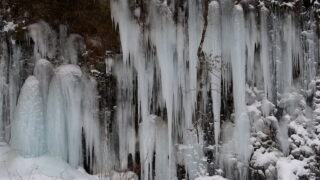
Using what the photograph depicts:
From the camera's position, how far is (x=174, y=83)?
10172 mm

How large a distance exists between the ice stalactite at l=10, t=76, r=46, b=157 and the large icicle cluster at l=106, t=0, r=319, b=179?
155 cm

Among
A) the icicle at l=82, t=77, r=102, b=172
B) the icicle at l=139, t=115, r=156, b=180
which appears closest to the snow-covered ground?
the icicle at l=82, t=77, r=102, b=172

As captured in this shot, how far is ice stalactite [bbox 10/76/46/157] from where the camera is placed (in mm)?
9391

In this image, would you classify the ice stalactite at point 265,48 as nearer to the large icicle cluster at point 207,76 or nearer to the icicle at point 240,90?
the large icicle cluster at point 207,76

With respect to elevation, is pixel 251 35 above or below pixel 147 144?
above

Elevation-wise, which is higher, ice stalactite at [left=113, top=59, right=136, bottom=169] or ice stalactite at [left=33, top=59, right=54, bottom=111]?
ice stalactite at [left=33, top=59, right=54, bottom=111]

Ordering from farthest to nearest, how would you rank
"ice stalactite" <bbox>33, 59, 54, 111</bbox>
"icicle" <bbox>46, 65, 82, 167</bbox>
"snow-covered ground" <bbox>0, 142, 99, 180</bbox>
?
"ice stalactite" <bbox>33, 59, 54, 111</bbox>, "icicle" <bbox>46, 65, 82, 167</bbox>, "snow-covered ground" <bbox>0, 142, 99, 180</bbox>

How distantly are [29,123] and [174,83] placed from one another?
2646mm

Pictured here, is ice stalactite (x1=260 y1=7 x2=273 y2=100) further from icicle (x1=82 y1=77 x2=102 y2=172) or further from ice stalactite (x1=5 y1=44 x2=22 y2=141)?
ice stalactite (x1=5 y1=44 x2=22 y2=141)

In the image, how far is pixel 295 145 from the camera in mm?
10477

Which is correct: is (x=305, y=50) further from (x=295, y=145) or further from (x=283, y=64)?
(x=295, y=145)

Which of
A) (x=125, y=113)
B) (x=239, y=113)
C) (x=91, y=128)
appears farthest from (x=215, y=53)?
(x=91, y=128)

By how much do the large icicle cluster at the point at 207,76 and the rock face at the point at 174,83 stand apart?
0.06 feet

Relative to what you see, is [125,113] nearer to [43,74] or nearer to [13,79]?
[43,74]
